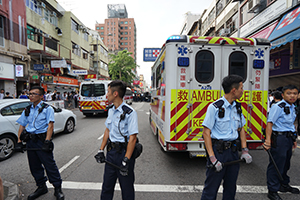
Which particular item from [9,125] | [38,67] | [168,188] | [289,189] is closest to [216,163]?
[168,188]

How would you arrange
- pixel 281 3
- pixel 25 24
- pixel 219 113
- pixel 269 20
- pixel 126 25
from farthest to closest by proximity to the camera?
pixel 126 25, pixel 25 24, pixel 269 20, pixel 281 3, pixel 219 113

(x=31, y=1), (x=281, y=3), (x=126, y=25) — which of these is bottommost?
(x=281, y=3)

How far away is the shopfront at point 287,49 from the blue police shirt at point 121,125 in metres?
8.33

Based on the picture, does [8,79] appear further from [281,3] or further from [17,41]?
[281,3]

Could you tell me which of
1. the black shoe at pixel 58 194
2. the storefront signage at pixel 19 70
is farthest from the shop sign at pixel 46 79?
the black shoe at pixel 58 194

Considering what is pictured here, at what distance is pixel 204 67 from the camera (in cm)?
377

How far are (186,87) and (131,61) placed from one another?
129ft

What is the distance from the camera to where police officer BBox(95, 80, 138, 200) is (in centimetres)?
215

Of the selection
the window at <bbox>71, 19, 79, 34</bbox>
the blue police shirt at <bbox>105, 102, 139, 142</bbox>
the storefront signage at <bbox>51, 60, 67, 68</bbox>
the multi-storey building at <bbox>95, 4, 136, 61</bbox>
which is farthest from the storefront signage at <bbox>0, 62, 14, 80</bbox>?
the multi-storey building at <bbox>95, 4, 136, 61</bbox>

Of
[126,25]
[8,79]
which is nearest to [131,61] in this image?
[8,79]

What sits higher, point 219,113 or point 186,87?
point 186,87

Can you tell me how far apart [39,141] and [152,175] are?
229 cm

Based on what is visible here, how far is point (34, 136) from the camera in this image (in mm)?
2881

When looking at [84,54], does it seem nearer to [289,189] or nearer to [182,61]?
[182,61]
